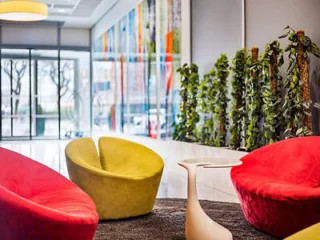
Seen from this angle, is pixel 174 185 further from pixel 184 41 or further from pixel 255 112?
pixel 184 41

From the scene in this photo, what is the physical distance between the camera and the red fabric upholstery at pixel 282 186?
11.9ft

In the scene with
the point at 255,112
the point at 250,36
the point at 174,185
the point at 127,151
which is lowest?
the point at 174,185

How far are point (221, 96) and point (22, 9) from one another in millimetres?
3225

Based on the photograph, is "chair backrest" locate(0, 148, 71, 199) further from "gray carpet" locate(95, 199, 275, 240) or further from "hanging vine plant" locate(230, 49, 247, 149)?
"hanging vine plant" locate(230, 49, 247, 149)

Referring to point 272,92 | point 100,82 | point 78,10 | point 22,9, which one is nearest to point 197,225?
point 272,92

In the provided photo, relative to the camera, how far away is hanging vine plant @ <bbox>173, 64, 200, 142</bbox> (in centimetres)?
809

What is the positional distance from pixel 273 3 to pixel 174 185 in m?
2.82

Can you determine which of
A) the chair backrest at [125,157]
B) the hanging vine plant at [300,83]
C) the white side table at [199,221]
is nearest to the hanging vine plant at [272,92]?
the hanging vine plant at [300,83]

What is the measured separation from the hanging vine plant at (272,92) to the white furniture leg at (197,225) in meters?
2.40

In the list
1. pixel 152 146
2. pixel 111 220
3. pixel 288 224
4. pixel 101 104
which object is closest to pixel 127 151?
pixel 111 220

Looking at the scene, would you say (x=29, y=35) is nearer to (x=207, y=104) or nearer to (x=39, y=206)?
(x=207, y=104)

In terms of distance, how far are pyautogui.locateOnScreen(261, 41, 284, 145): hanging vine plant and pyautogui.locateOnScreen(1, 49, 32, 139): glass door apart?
40.6ft

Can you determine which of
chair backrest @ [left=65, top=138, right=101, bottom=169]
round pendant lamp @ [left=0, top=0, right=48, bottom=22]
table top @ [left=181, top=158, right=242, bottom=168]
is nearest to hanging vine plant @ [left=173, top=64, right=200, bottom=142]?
round pendant lamp @ [left=0, top=0, right=48, bottom=22]

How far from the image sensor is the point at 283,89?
5.95 meters
